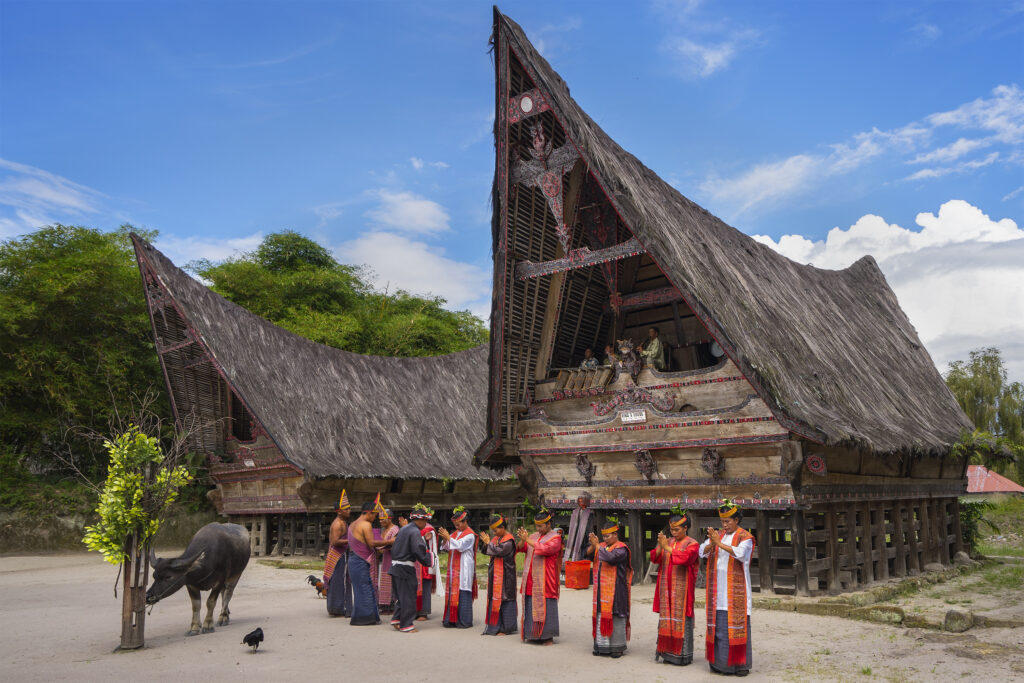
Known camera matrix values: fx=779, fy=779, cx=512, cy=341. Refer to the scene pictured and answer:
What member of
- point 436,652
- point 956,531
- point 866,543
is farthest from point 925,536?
point 436,652

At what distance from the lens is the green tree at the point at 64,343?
2083 centimetres

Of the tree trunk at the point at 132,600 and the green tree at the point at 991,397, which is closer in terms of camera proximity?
the tree trunk at the point at 132,600

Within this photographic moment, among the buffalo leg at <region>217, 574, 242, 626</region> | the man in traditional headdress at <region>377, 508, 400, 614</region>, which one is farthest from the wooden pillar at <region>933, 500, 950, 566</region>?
the buffalo leg at <region>217, 574, 242, 626</region>

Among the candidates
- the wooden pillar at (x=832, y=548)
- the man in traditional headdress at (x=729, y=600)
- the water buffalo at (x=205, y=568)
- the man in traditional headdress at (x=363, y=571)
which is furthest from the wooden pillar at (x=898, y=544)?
the water buffalo at (x=205, y=568)

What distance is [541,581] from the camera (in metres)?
8.17

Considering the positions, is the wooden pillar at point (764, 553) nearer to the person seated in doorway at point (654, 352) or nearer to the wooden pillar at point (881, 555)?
the wooden pillar at point (881, 555)

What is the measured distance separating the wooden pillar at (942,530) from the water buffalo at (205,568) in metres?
13.7

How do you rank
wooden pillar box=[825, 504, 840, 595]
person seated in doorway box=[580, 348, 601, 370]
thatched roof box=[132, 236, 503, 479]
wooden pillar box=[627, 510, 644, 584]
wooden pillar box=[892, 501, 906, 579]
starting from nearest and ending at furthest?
1. wooden pillar box=[825, 504, 840, 595]
2. wooden pillar box=[627, 510, 644, 584]
3. person seated in doorway box=[580, 348, 601, 370]
4. wooden pillar box=[892, 501, 906, 579]
5. thatched roof box=[132, 236, 503, 479]

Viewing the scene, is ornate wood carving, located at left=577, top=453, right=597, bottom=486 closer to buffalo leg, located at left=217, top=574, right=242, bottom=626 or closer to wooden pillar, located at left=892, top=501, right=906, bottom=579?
wooden pillar, located at left=892, top=501, right=906, bottom=579

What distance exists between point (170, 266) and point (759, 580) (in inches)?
614

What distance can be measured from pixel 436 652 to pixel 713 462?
17.7 ft

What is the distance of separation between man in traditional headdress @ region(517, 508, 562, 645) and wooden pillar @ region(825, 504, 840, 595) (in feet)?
17.0

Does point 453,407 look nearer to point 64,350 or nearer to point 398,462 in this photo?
point 398,462

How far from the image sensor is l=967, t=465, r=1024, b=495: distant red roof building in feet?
102
